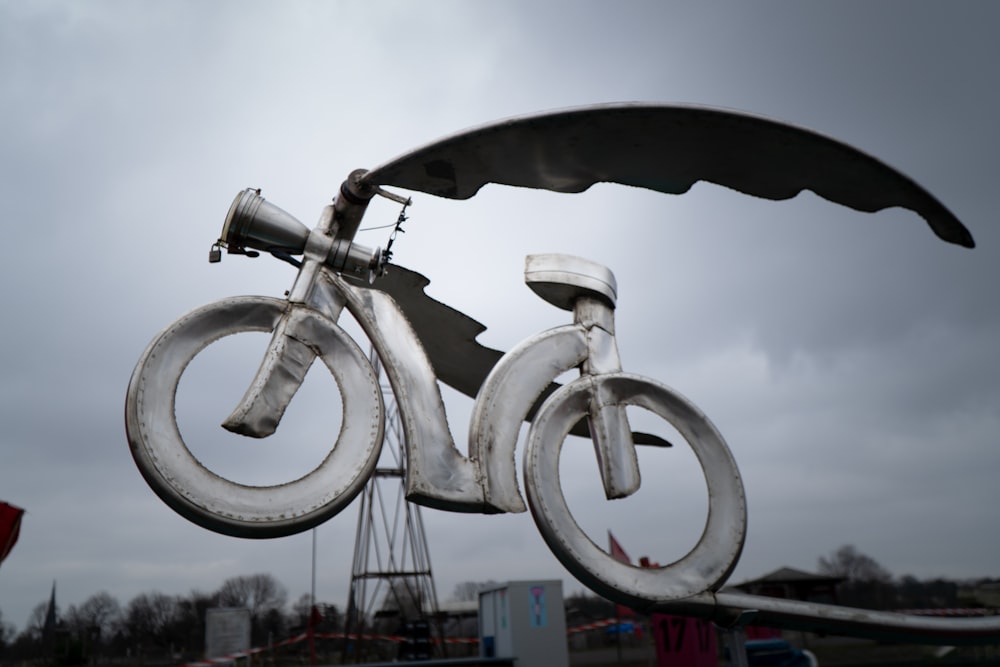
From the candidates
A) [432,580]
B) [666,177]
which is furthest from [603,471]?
[432,580]

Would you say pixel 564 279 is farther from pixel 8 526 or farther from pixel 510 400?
pixel 8 526

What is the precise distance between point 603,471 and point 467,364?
1.79 metres

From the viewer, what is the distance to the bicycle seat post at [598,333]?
15.2ft

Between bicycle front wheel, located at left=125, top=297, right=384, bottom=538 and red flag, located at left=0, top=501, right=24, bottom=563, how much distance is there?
16.9ft

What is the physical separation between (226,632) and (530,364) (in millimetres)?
13095

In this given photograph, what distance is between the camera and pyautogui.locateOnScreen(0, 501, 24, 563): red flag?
7.19 meters

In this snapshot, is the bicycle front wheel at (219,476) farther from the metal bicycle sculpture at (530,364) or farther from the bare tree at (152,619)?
the bare tree at (152,619)

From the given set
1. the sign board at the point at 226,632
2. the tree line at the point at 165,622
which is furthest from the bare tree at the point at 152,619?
the sign board at the point at 226,632

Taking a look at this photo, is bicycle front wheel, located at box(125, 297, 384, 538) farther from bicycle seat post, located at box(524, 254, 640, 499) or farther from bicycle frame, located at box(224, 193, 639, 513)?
bicycle seat post, located at box(524, 254, 640, 499)

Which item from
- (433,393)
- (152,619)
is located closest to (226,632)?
(433,393)

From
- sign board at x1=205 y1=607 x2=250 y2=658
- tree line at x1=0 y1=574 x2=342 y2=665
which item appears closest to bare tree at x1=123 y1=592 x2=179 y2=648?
tree line at x1=0 y1=574 x2=342 y2=665

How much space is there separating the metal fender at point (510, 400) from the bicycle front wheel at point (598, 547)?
0.46 ft

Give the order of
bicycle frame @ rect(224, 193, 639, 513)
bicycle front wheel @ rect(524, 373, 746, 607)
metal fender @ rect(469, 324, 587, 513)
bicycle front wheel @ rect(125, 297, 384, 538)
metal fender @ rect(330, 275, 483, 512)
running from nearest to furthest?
bicycle front wheel @ rect(125, 297, 384, 538)
bicycle frame @ rect(224, 193, 639, 513)
metal fender @ rect(330, 275, 483, 512)
bicycle front wheel @ rect(524, 373, 746, 607)
metal fender @ rect(469, 324, 587, 513)

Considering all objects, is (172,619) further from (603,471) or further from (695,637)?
(603,471)
